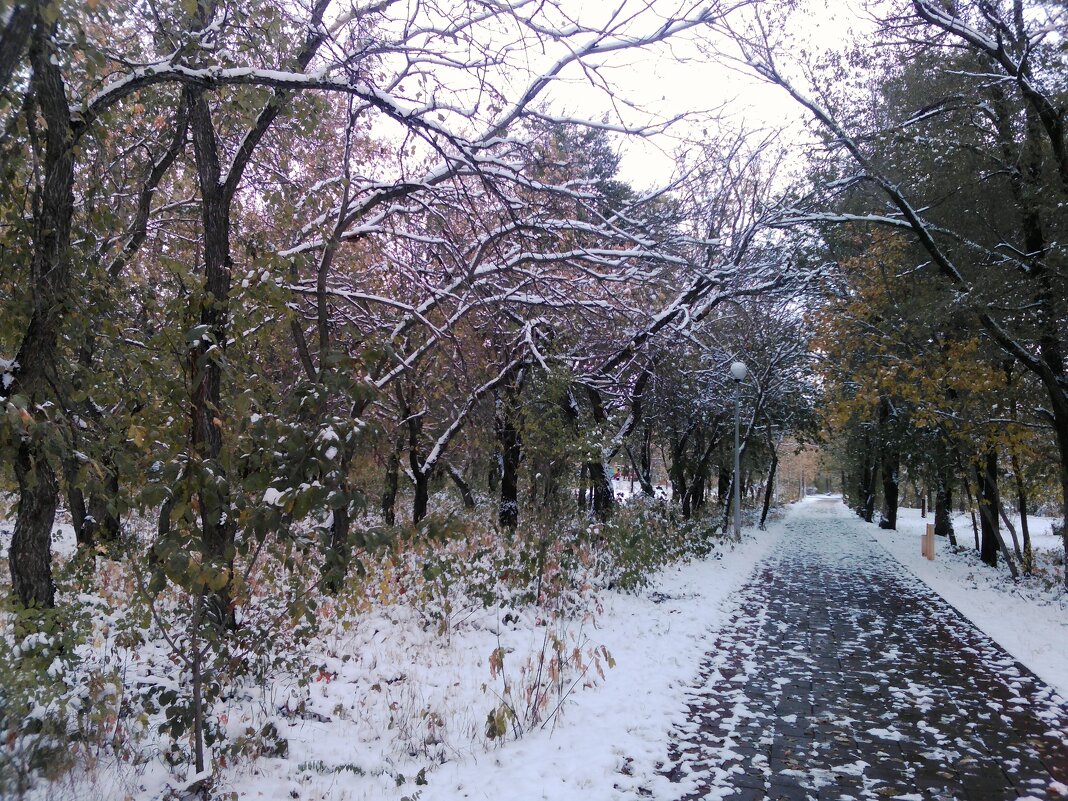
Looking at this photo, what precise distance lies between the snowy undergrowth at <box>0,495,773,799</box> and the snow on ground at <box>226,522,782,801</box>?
21 mm

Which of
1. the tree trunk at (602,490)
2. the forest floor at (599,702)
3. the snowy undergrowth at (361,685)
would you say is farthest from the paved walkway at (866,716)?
the tree trunk at (602,490)

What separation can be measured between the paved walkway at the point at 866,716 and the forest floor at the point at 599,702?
3 cm

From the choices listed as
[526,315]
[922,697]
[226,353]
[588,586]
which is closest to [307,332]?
[526,315]

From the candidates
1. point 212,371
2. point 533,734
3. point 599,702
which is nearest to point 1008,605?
point 599,702

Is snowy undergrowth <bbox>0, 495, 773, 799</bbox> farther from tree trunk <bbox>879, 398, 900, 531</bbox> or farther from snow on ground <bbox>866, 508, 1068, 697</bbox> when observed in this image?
tree trunk <bbox>879, 398, 900, 531</bbox>

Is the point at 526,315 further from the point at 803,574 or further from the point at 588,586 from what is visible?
the point at 803,574

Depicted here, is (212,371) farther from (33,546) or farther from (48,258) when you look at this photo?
(33,546)

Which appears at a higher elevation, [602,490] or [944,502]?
[602,490]

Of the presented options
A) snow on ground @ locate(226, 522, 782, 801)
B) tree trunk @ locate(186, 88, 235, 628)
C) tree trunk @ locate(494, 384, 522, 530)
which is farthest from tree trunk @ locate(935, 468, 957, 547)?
tree trunk @ locate(186, 88, 235, 628)

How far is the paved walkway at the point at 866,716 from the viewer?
4.45 metres

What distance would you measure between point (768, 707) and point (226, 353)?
16.6ft

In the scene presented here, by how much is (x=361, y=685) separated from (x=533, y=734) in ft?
5.37

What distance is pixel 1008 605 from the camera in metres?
11.0

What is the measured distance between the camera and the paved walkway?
445 centimetres
